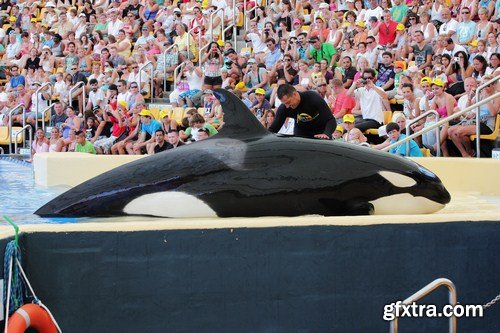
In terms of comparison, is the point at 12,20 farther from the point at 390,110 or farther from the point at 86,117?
the point at 390,110

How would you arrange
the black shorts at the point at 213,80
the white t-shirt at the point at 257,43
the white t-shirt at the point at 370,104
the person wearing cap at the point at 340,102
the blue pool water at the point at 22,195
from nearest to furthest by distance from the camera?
the blue pool water at the point at 22,195 → the white t-shirt at the point at 370,104 → the person wearing cap at the point at 340,102 → the black shorts at the point at 213,80 → the white t-shirt at the point at 257,43

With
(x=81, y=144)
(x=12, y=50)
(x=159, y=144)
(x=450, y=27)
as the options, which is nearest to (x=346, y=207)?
(x=159, y=144)

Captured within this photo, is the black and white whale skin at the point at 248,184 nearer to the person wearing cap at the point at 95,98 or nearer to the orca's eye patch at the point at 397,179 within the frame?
the orca's eye patch at the point at 397,179

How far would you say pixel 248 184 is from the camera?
7699mm

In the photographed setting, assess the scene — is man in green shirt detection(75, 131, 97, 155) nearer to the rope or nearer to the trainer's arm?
the trainer's arm

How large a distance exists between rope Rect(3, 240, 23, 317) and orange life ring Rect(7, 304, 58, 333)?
0.31 ft

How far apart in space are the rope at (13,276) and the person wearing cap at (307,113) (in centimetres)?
452

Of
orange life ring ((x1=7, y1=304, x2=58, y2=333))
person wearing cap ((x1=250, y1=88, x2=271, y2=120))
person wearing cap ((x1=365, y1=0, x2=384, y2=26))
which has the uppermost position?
person wearing cap ((x1=365, y1=0, x2=384, y2=26))

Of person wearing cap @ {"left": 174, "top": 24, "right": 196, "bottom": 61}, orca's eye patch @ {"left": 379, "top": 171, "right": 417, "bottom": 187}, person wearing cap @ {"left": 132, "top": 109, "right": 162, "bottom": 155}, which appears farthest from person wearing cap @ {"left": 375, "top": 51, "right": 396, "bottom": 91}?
orca's eye patch @ {"left": 379, "top": 171, "right": 417, "bottom": 187}

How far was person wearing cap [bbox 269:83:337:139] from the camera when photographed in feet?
32.2

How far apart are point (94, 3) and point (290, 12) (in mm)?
9101

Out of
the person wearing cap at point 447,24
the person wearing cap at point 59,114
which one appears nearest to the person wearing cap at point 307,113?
the person wearing cap at point 447,24

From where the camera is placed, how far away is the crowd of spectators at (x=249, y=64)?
1516 centimetres

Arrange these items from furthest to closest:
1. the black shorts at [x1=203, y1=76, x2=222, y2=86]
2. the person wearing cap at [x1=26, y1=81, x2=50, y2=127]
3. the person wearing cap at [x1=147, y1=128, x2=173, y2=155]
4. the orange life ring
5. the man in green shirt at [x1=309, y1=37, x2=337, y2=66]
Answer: the person wearing cap at [x1=26, y1=81, x2=50, y2=127] < the black shorts at [x1=203, y1=76, x2=222, y2=86] < the man in green shirt at [x1=309, y1=37, x2=337, y2=66] < the person wearing cap at [x1=147, y1=128, x2=173, y2=155] < the orange life ring
